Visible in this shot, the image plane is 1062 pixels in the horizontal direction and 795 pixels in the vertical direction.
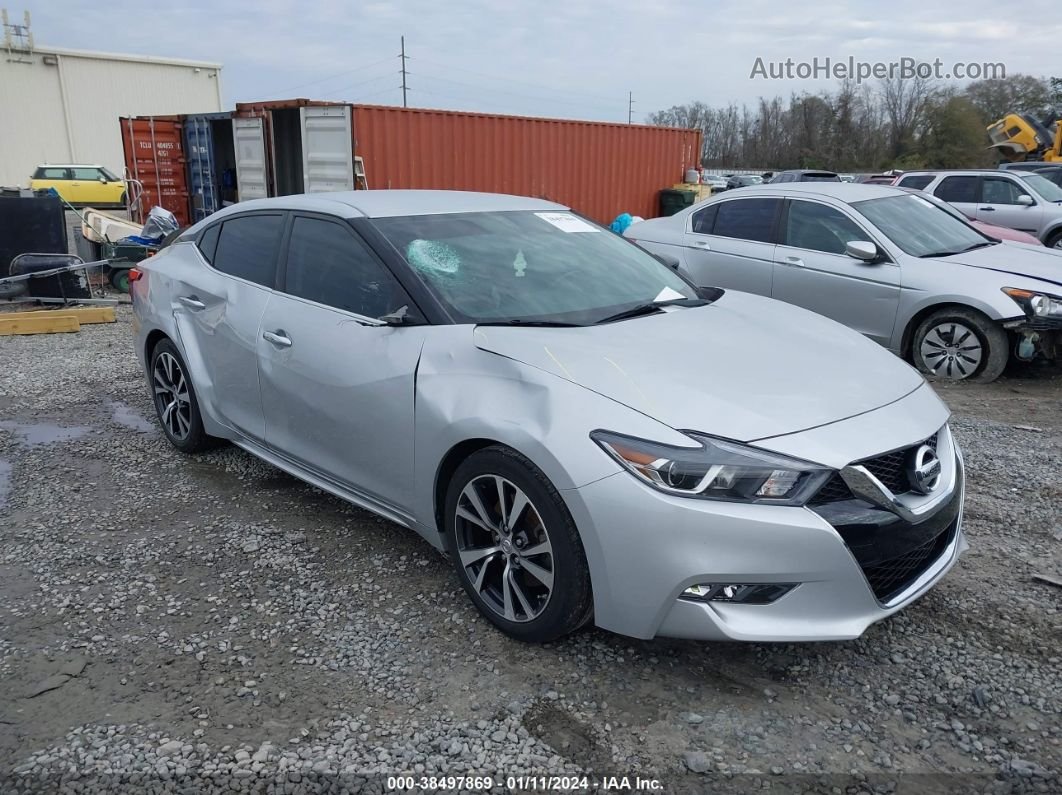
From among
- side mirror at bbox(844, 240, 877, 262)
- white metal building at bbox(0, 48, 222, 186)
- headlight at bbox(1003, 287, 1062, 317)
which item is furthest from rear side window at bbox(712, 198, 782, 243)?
white metal building at bbox(0, 48, 222, 186)

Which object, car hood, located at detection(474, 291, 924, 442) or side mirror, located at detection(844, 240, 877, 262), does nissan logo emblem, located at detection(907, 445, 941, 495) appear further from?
side mirror, located at detection(844, 240, 877, 262)

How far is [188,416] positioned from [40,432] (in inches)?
56.4

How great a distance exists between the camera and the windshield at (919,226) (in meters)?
6.92

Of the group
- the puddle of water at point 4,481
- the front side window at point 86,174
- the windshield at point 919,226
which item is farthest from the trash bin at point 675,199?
the front side window at point 86,174

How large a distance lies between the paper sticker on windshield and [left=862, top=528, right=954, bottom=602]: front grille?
7.35 feet

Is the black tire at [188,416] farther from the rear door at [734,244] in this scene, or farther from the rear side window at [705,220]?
the rear side window at [705,220]

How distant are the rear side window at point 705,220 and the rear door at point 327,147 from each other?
6509 mm

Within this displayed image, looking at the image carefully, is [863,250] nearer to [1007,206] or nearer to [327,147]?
[1007,206]

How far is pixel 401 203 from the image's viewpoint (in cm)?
402

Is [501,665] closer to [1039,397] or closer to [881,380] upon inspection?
[881,380]

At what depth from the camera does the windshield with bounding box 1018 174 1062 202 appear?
516 inches

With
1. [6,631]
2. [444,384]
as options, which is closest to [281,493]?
[6,631]

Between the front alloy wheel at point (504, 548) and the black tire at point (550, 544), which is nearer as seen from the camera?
the black tire at point (550, 544)

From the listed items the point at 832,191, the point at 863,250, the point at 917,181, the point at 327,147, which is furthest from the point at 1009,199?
the point at 327,147
